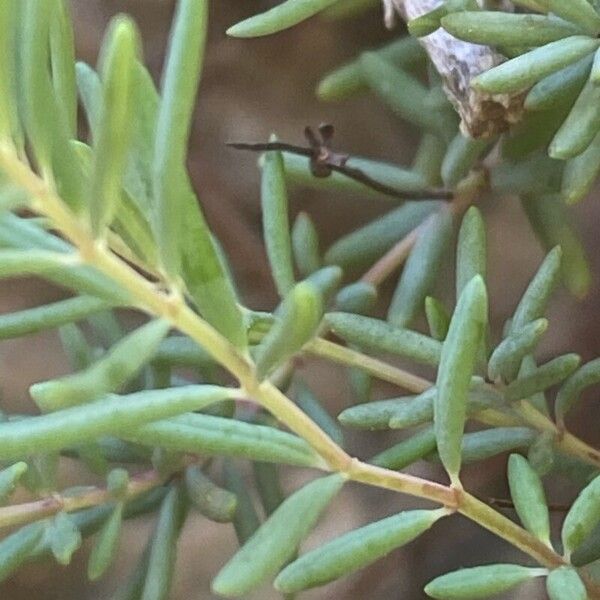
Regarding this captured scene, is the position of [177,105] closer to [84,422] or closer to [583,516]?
[84,422]

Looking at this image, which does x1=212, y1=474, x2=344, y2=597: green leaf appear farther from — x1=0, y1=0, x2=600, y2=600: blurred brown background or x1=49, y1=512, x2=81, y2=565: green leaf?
x1=0, y1=0, x2=600, y2=600: blurred brown background

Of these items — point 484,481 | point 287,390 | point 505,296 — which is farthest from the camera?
point 505,296

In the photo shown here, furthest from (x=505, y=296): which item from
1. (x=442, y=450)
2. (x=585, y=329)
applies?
(x=442, y=450)

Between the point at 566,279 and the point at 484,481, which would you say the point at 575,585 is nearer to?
the point at 566,279

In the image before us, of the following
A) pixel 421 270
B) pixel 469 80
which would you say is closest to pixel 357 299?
pixel 421 270

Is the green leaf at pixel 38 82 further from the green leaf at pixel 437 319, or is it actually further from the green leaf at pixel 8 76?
the green leaf at pixel 437 319
